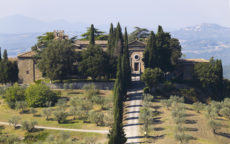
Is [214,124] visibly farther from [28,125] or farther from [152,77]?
[28,125]

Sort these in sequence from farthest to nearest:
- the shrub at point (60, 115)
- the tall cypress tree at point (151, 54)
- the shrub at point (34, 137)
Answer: the tall cypress tree at point (151, 54)
the shrub at point (60, 115)
the shrub at point (34, 137)

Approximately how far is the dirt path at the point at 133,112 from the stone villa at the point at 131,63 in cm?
755

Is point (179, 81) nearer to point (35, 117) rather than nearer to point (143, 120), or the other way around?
point (143, 120)

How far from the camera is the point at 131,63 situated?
77000mm

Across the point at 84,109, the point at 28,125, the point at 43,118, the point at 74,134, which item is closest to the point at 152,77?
the point at 84,109

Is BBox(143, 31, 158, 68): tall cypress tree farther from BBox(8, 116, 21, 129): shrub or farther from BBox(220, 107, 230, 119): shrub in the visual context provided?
BBox(8, 116, 21, 129): shrub

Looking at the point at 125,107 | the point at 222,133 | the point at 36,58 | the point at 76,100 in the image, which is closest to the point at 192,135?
the point at 222,133

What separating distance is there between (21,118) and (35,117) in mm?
2374

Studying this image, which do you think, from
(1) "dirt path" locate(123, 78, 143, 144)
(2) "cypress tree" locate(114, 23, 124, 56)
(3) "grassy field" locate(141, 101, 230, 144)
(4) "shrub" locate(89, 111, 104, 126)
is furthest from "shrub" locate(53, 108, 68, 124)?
(2) "cypress tree" locate(114, 23, 124, 56)

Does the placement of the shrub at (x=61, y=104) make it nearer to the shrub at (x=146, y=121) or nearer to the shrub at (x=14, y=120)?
the shrub at (x=14, y=120)

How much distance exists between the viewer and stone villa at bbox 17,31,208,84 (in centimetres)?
7238

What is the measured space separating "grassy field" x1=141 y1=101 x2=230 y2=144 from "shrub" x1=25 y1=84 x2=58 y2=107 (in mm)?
21257

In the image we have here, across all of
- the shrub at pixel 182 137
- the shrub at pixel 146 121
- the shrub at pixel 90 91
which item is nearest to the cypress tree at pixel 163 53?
the shrub at pixel 90 91

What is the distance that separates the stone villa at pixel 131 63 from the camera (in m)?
72.4
